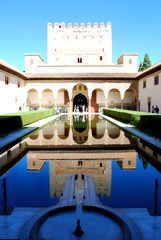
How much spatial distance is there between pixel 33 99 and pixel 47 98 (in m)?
2.16

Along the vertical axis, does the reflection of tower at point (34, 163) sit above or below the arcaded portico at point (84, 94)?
below

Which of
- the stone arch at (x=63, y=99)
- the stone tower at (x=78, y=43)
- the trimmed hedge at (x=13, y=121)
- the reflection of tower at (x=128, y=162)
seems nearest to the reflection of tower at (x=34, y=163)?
the reflection of tower at (x=128, y=162)

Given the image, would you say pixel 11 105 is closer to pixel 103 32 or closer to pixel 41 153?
pixel 41 153

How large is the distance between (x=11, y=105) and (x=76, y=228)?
87.2 feet

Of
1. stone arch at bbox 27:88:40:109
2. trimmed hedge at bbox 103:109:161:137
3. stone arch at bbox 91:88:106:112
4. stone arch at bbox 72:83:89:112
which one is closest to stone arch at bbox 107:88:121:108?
stone arch at bbox 91:88:106:112

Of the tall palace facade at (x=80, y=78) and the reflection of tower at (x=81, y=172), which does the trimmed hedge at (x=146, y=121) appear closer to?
the reflection of tower at (x=81, y=172)

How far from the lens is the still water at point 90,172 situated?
540 centimetres

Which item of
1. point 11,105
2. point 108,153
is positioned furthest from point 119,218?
point 11,105

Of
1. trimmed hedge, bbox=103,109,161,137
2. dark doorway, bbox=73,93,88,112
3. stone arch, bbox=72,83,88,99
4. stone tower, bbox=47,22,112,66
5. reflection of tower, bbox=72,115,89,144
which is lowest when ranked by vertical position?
reflection of tower, bbox=72,115,89,144

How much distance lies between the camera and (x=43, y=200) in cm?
526

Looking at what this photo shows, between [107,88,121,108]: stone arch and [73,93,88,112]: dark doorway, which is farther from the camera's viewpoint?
[73,93,88,112]: dark doorway

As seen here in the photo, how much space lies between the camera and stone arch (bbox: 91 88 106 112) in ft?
129

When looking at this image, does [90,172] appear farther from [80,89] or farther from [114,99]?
[114,99]

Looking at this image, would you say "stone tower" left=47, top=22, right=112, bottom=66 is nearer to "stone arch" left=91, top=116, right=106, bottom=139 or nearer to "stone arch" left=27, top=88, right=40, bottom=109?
"stone arch" left=27, top=88, right=40, bottom=109
